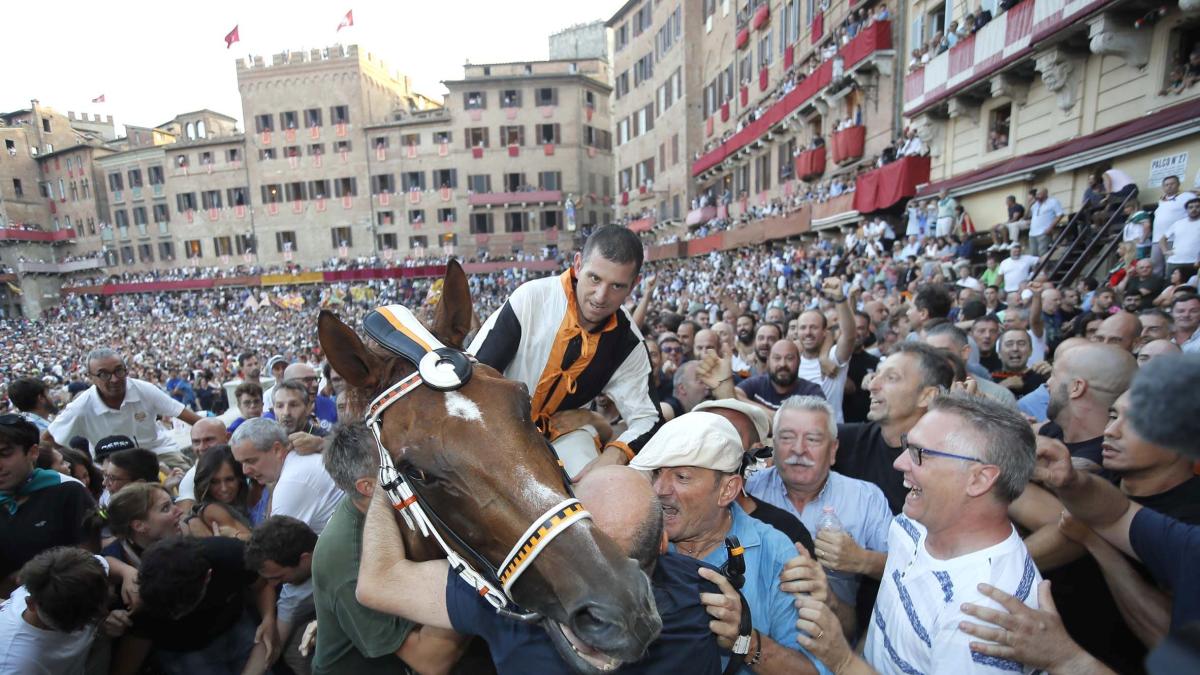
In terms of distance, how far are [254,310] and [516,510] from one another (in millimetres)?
54805

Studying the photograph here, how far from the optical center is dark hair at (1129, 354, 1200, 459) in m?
0.62

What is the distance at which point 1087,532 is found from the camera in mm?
2561

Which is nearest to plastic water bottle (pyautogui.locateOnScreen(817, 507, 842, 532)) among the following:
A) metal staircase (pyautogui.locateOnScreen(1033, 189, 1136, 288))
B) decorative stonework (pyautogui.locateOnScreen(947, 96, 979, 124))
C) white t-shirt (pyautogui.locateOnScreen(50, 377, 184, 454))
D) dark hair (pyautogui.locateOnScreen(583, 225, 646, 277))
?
dark hair (pyautogui.locateOnScreen(583, 225, 646, 277))

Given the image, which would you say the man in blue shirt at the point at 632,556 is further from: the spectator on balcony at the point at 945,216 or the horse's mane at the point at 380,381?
the spectator on balcony at the point at 945,216

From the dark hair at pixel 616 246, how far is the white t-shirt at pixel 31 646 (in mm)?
3746

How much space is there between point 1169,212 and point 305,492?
13214 millimetres

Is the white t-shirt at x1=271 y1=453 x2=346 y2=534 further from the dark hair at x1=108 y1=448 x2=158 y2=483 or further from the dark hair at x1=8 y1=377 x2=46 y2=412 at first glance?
the dark hair at x1=8 y1=377 x2=46 y2=412

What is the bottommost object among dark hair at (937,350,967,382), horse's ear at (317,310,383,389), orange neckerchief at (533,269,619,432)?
dark hair at (937,350,967,382)

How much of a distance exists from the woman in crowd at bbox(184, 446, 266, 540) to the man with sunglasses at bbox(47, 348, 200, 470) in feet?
10.6

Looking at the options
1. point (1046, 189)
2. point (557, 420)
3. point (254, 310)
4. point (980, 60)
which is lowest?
point (254, 310)

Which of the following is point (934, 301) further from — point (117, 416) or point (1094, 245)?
point (117, 416)

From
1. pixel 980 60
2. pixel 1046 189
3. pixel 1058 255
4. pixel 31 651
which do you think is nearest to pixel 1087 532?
pixel 31 651

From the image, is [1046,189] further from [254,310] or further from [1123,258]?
[254,310]

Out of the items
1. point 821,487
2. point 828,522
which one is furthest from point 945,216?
point 828,522
